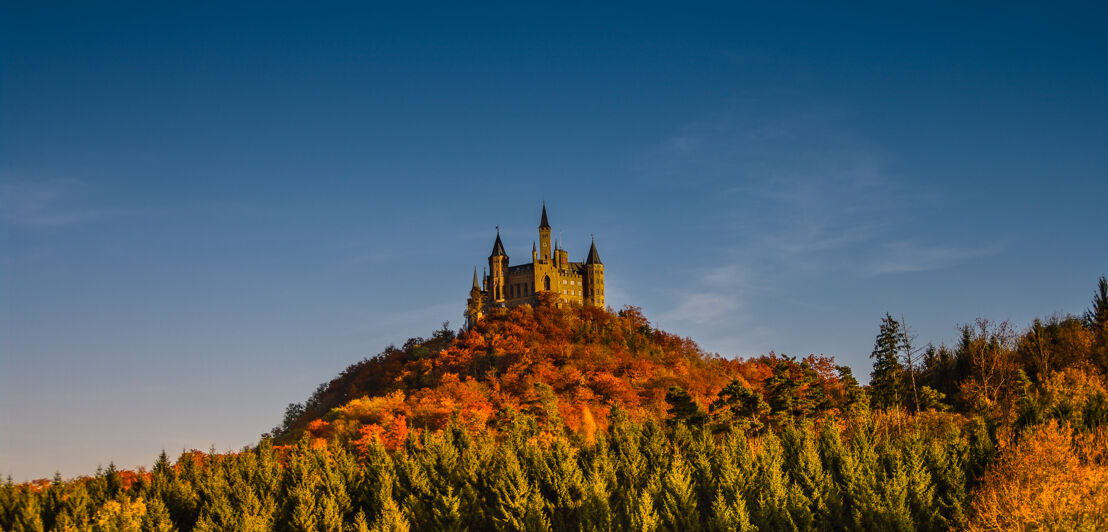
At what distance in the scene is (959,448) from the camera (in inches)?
2096

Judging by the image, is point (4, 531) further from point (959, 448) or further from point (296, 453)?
point (959, 448)

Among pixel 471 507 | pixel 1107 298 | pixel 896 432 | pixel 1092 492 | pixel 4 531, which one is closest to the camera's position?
pixel 1092 492

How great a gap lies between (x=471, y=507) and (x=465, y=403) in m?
27.3

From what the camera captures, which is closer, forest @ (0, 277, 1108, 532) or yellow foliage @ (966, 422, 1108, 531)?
yellow foliage @ (966, 422, 1108, 531)

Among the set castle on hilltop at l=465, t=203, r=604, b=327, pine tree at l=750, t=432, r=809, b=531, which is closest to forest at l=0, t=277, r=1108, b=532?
pine tree at l=750, t=432, r=809, b=531

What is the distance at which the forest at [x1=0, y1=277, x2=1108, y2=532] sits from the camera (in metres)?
45.1

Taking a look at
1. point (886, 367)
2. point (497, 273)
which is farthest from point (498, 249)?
point (886, 367)

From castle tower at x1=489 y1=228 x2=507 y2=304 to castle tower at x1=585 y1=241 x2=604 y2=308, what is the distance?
1058 centimetres

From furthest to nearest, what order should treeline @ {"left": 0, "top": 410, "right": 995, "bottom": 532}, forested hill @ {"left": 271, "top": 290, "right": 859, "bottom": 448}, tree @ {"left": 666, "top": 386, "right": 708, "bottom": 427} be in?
1. forested hill @ {"left": 271, "top": 290, "right": 859, "bottom": 448}
2. tree @ {"left": 666, "top": 386, "right": 708, "bottom": 427}
3. treeline @ {"left": 0, "top": 410, "right": 995, "bottom": 532}

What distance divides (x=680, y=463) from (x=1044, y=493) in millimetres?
18856

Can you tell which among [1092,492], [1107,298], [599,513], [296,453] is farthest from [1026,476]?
[1107,298]

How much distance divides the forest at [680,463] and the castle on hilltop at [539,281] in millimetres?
22719

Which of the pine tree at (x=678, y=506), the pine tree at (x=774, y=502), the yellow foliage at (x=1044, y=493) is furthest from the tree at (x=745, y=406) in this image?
the yellow foliage at (x=1044, y=493)

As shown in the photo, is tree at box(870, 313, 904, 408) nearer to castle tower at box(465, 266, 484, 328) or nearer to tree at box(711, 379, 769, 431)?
tree at box(711, 379, 769, 431)
